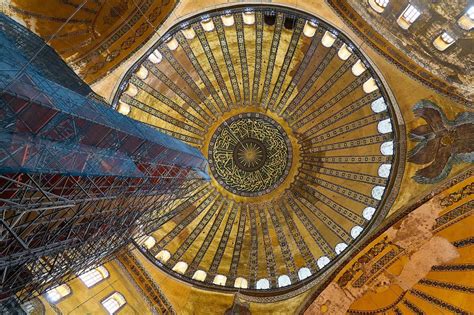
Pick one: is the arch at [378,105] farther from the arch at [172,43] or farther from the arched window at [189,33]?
the arch at [172,43]

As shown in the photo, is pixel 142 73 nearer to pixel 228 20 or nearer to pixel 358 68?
pixel 228 20

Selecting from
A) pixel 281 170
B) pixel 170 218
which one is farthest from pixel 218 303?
pixel 281 170

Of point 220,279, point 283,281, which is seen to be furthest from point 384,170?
point 220,279

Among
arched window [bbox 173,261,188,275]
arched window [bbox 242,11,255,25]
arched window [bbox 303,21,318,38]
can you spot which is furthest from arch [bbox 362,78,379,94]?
arched window [bbox 173,261,188,275]

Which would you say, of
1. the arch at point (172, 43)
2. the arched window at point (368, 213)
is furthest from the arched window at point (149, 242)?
the arched window at point (368, 213)

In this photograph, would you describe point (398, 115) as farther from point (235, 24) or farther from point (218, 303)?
point (218, 303)
